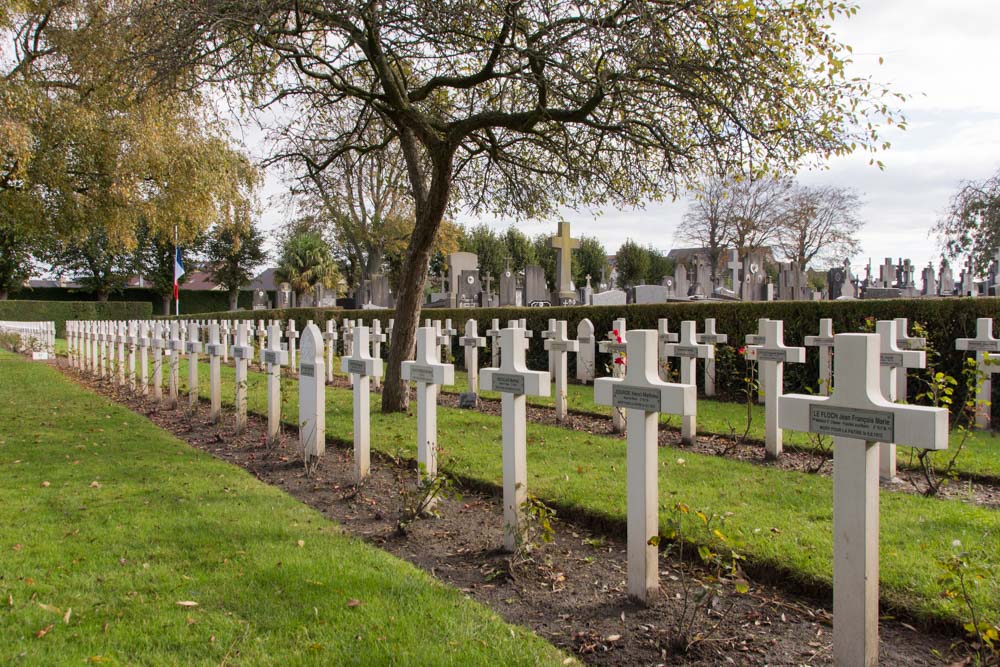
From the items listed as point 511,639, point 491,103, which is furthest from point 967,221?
point 511,639

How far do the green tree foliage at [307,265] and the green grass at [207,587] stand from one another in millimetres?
40042

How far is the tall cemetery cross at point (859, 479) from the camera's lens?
2.55m

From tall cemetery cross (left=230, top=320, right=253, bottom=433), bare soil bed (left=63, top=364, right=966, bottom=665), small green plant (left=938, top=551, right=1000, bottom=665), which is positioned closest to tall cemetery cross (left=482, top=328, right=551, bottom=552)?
bare soil bed (left=63, top=364, right=966, bottom=665)

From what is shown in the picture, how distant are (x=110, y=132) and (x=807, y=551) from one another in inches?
556

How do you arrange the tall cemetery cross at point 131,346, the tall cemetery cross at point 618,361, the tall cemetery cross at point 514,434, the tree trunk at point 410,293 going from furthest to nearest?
the tall cemetery cross at point 131,346 < the tree trunk at point 410,293 < the tall cemetery cross at point 618,361 < the tall cemetery cross at point 514,434

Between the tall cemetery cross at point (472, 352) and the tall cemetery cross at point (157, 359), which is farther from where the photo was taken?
the tall cemetery cross at point (472, 352)

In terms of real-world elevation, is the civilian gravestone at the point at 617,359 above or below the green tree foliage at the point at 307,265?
below

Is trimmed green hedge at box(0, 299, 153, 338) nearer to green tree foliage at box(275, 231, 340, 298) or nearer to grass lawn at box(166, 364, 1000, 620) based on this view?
green tree foliage at box(275, 231, 340, 298)

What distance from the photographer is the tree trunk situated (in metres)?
9.02

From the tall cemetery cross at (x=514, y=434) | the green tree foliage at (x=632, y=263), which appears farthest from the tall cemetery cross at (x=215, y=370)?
the green tree foliage at (x=632, y=263)

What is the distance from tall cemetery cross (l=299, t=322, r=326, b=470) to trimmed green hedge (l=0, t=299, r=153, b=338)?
127 ft

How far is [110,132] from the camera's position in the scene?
13.4 metres

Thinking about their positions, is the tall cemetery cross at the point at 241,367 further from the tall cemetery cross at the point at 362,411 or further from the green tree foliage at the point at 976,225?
the green tree foliage at the point at 976,225

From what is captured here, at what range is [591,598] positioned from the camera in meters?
3.50
